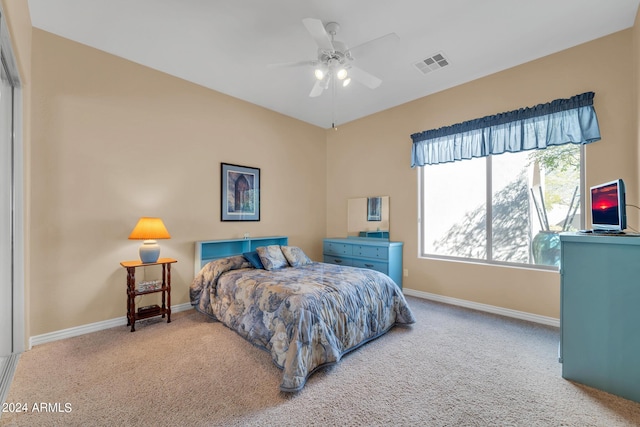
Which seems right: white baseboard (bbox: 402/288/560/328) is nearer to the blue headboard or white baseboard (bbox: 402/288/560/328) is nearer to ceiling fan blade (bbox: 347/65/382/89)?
the blue headboard

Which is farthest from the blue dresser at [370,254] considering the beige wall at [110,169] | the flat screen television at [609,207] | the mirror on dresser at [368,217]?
the flat screen television at [609,207]

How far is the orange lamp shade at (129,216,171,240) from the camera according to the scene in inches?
113

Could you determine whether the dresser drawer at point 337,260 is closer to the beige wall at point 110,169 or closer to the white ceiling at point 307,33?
the beige wall at point 110,169

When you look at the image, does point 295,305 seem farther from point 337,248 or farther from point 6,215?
point 337,248

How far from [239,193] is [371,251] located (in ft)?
7.39

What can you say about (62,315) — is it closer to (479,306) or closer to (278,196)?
(278,196)

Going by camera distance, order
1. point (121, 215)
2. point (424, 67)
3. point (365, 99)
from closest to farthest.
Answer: point (121, 215), point (424, 67), point (365, 99)

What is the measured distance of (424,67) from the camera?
10.8 feet

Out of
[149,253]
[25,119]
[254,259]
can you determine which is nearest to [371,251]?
[254,259]

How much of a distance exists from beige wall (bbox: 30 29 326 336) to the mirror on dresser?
194cm

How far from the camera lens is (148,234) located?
289cm

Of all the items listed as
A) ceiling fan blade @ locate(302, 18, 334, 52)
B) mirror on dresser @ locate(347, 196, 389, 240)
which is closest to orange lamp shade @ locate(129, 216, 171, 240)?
ceiling fan blade @ locate(302, 18, 334, 52)

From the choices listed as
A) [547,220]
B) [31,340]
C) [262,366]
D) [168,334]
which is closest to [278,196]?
[168,334]

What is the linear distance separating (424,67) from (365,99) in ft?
3.45
